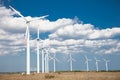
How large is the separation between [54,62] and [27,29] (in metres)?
69.6

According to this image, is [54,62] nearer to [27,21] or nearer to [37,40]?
[37,40]

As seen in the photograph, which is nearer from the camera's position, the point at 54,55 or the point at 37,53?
the point at 37,53

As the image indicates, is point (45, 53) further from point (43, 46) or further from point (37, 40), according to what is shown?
point (37, 40)

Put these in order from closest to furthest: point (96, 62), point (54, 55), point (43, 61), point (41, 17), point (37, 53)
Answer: point (41, 17) < point (37, 53) < point (43, 61) < point (54, 55) < point (96, 62)

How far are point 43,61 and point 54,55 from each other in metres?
25.8

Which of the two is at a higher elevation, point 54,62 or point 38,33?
point 38,33

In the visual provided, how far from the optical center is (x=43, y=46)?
11700 cm

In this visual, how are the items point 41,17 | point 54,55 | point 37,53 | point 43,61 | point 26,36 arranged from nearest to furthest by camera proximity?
point 26,36 < point 41,17 < point 37,53 < point 43,61 < point 54,55

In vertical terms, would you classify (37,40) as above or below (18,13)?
below

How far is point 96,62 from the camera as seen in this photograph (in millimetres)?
161125

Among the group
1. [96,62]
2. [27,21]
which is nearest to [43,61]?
Answer: [27,21]

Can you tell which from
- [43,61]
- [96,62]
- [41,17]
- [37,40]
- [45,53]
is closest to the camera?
[41,17]

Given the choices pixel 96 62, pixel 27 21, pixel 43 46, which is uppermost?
pixel 27 21

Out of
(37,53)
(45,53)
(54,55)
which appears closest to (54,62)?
(54,55)
